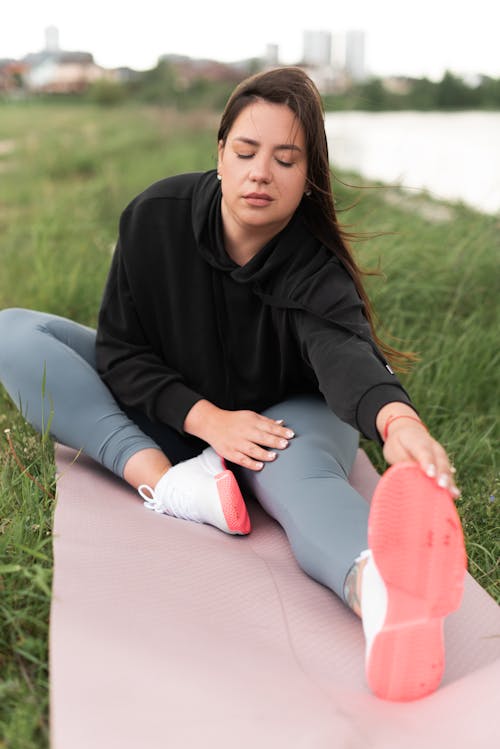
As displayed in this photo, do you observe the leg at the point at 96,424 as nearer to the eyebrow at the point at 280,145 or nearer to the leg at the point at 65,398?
the leg at the point at 65,398

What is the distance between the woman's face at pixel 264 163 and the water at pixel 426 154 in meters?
1.64

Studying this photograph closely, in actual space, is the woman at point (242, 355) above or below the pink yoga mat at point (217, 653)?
above

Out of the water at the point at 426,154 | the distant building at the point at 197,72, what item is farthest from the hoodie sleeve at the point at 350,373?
the distant building at the point at 197,72

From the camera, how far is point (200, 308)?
173cm

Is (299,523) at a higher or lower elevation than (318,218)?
lower

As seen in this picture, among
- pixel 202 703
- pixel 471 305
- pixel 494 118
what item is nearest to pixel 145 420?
pixel 202 703

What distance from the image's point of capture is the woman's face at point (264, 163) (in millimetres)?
1521

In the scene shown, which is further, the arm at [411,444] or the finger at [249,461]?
the finger at [249,461]

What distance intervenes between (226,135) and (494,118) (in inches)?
→ 239

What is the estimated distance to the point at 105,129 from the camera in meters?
9.37

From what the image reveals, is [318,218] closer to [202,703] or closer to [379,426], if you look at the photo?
[379,426]

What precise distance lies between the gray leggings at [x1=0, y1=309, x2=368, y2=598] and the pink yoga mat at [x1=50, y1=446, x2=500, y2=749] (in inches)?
3.9

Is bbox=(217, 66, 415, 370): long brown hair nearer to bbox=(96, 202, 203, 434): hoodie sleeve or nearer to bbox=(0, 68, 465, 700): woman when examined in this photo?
bbox=(0, 68, 465, 700): woman

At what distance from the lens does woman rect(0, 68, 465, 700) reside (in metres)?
1.41
